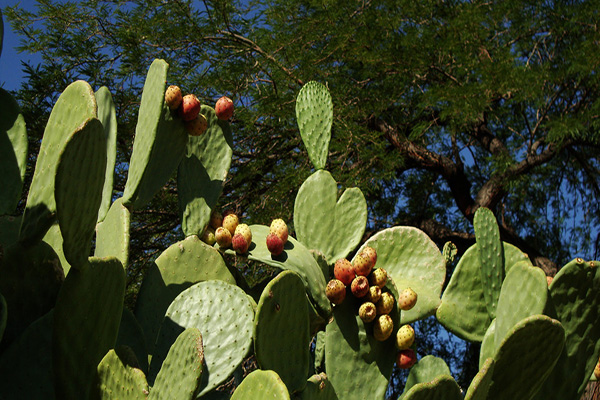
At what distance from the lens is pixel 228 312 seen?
1.17m

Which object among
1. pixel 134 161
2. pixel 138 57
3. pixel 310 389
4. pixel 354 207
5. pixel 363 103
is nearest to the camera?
pixel 310 389

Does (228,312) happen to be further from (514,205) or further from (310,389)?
(514,205)

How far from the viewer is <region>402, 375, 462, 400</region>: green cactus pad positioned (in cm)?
103

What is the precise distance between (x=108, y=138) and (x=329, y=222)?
61 centimetres

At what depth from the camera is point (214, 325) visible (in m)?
1.17

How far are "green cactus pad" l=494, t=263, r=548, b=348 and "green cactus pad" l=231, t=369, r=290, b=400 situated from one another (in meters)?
0.55

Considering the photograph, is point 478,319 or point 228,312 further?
point 478,319

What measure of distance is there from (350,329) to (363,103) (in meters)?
4.13

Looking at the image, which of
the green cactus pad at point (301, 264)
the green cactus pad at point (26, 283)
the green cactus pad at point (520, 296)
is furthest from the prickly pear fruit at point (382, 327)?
the green cactus pad at point (26, 283)

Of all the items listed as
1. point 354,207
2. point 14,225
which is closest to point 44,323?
point 14,225

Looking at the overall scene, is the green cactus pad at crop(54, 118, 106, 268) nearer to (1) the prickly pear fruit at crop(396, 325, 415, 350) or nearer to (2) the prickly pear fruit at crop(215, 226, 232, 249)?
(2) the prickly pear fruit at crop(215, 226, 232, 249)

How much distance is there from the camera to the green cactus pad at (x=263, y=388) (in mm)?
805

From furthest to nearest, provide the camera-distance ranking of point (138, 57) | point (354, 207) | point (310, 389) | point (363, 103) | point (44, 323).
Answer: point (363, 103), point (138, 57), point (354, 207), point (310, 389), point (44, 323)

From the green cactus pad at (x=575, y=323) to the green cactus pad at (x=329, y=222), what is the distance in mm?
530
